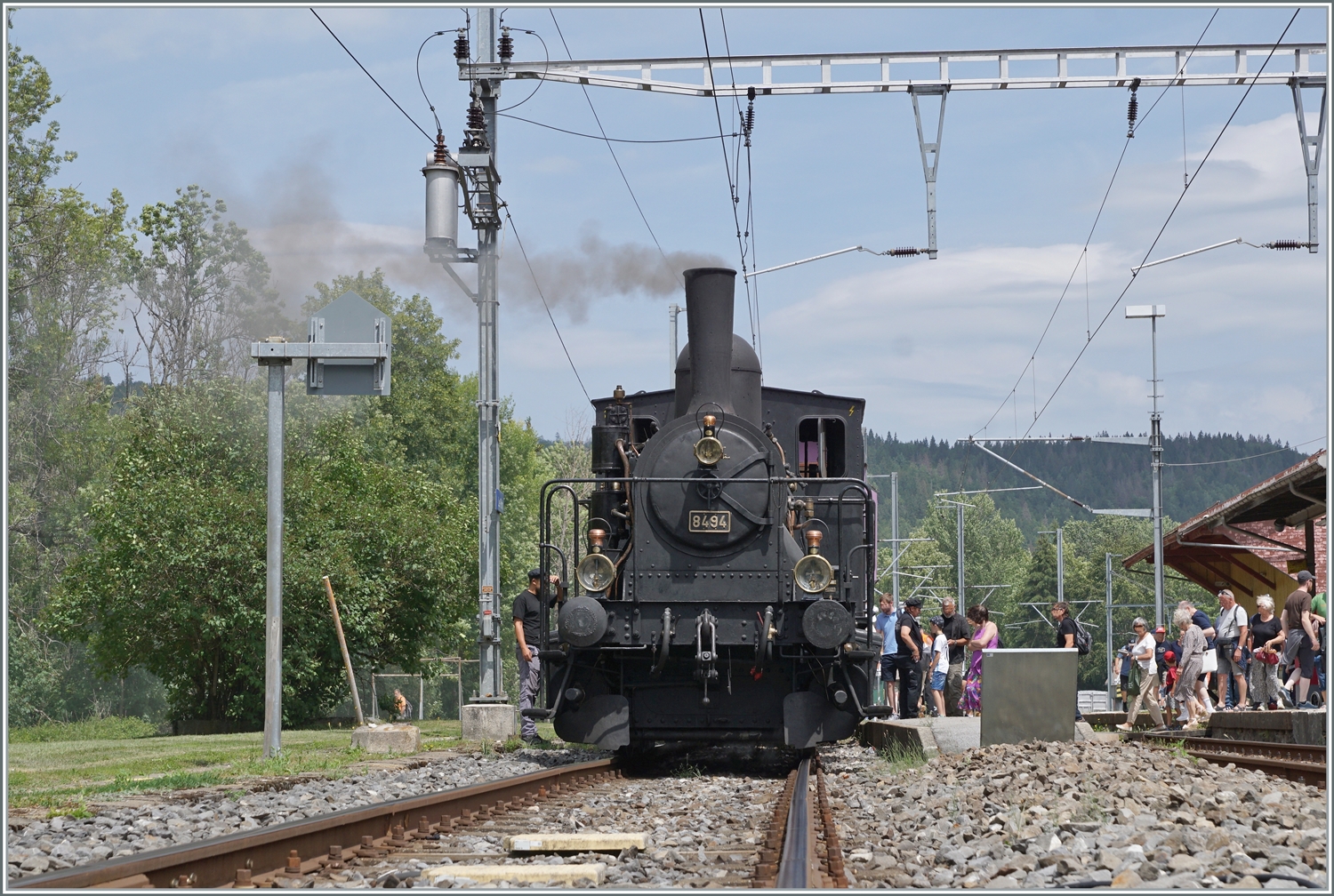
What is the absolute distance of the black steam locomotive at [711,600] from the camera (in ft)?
34.9

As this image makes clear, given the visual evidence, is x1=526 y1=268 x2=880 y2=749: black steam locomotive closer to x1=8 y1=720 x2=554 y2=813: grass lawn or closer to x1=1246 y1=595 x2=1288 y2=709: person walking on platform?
x1=8 y1=720 x2=554 y2=813: grass lawn

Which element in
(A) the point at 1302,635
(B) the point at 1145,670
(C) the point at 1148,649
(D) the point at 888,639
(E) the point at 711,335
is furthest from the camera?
(B) the point at 1145,670

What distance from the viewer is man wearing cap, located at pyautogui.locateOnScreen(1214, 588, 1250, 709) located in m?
16.9

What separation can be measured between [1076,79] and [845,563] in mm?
8312

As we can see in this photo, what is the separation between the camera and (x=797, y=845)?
5867 millimetres

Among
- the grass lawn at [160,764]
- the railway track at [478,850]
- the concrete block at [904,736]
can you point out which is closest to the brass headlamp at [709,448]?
the railway track at [478,850]

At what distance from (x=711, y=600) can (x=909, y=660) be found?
269 inches

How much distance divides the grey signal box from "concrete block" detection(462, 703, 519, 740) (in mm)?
4407

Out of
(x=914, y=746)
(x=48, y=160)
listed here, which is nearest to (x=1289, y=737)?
(x=914, y=746)

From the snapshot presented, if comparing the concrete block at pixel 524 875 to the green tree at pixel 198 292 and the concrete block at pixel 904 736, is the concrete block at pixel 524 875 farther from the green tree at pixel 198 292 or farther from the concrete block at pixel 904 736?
the green tree at pixel 198 292

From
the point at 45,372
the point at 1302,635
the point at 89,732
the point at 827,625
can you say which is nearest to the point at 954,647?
the point at 1302,635

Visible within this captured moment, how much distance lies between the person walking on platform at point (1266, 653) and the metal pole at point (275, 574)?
35.8 ft

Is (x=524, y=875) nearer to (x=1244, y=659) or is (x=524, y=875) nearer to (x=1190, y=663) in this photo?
(x=1190, y=663)

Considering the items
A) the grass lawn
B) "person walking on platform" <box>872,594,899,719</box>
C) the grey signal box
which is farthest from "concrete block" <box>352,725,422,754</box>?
"person walking on platform" <box>872,594,899,719</box>
